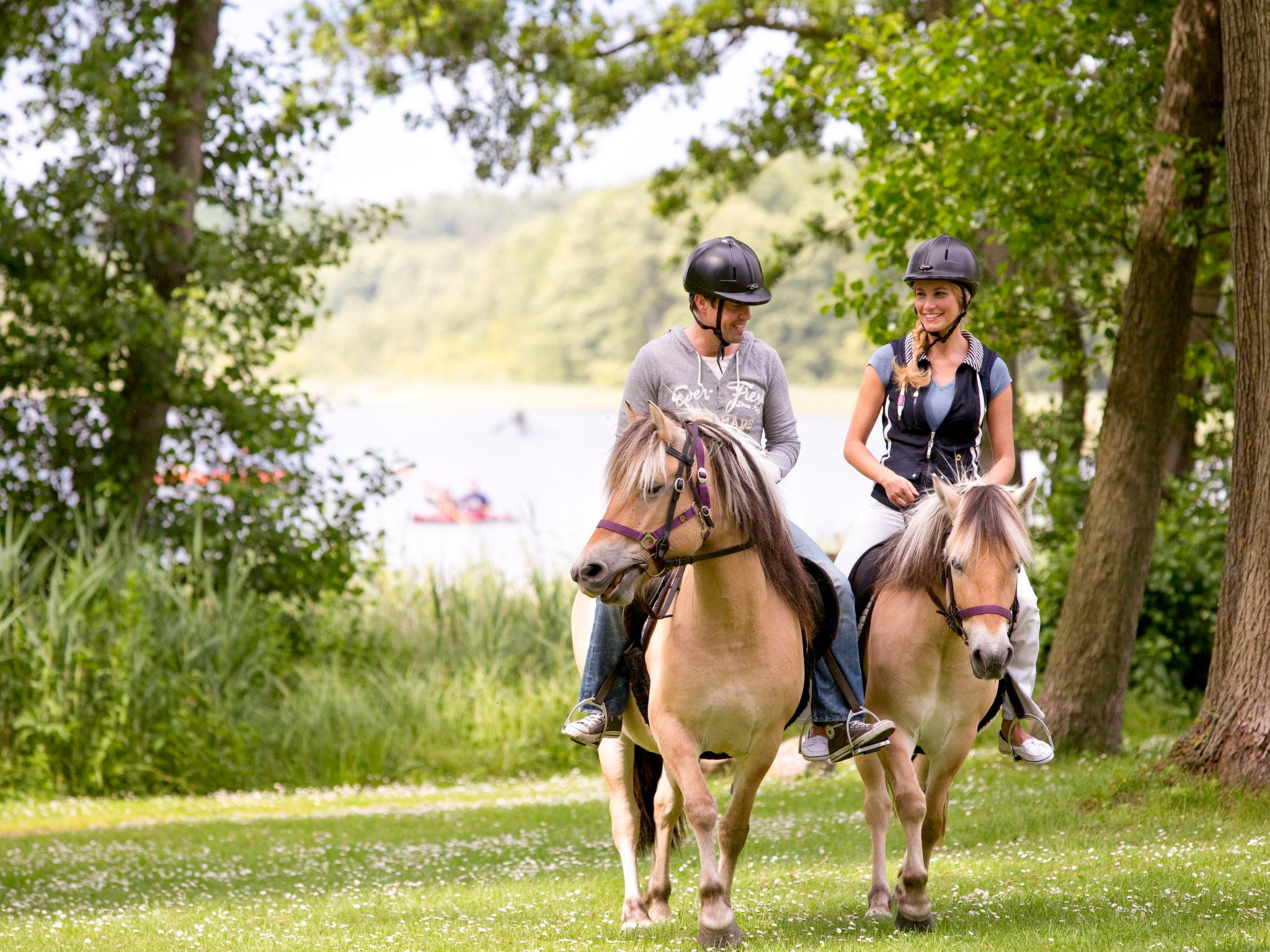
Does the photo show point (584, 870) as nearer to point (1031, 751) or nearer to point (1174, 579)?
point (1031, 751)

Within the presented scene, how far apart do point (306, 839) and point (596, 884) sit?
3.00m

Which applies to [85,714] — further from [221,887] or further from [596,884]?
[596,884]

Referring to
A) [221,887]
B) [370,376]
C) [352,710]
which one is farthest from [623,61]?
[370,376]

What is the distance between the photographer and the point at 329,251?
14727 mm

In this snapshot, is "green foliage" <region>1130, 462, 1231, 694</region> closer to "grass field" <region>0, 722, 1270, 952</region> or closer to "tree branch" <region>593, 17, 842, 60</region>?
"grass field" <region>0, 722, 1270, 952</region>

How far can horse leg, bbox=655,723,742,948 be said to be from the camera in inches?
199

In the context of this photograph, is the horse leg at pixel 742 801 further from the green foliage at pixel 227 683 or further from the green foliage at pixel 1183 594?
the green foliage at pixel 1183 594

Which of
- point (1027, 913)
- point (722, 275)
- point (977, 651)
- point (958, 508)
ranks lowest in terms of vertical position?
point (1027, 913)

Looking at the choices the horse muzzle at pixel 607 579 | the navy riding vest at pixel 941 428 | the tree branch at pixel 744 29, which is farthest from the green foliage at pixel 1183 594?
the horse muzzle at pixel 607 579

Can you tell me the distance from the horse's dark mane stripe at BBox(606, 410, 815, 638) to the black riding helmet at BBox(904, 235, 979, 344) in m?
1.31

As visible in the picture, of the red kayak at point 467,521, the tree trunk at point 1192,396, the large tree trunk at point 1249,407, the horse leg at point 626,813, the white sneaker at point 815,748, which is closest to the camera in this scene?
the white sneaker at point 815,748

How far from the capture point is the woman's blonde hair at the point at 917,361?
586 centimetres

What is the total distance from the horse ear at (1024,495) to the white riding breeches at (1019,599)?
298 millimetres

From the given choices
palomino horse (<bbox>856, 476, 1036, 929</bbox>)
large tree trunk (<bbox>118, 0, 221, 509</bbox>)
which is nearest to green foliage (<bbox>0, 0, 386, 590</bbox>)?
large tree trunk (<bbox>118, 0, 221, 509</bbox>)
